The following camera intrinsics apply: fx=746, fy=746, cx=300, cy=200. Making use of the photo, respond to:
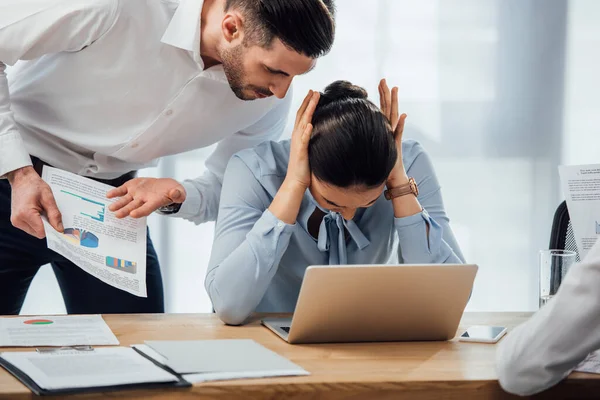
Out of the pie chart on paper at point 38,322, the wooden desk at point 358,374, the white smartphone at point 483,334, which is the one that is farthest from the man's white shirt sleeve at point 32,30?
the white smartphone at point 483,334

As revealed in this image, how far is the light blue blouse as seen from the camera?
59.9 inches

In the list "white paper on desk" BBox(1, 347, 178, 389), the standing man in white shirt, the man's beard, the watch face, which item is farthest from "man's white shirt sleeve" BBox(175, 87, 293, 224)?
"white paper on desk" BBox(1, 347, 178, 389)

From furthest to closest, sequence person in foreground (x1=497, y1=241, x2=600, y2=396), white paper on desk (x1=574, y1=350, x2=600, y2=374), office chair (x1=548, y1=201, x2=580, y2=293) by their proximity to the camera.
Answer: office chair (x1=548, y1=201, x2=580, y2=293), white paper on desk (x1=574, y1=350, x2=600, y2=374), person in foreground (x1=497, y1=241, x2=600, y2=396)

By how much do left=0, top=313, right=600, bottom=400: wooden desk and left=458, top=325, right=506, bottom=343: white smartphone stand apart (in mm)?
27

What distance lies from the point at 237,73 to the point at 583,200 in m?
0.81

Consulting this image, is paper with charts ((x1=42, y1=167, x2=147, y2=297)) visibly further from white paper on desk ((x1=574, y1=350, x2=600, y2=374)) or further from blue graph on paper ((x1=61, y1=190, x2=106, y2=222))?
white paper on desk ((x1=574, y1=350, x2=600, y2=374))

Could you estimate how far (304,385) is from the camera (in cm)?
109

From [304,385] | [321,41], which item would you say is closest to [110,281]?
[304,385]

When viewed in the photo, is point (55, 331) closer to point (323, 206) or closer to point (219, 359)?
point (219, 359)

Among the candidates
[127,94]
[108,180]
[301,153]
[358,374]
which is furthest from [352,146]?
[108,180]

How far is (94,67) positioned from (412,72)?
5.54 ft

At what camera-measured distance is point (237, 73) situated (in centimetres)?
169

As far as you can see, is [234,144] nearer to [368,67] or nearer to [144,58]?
[144,58]

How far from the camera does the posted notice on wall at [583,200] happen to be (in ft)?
5.28
